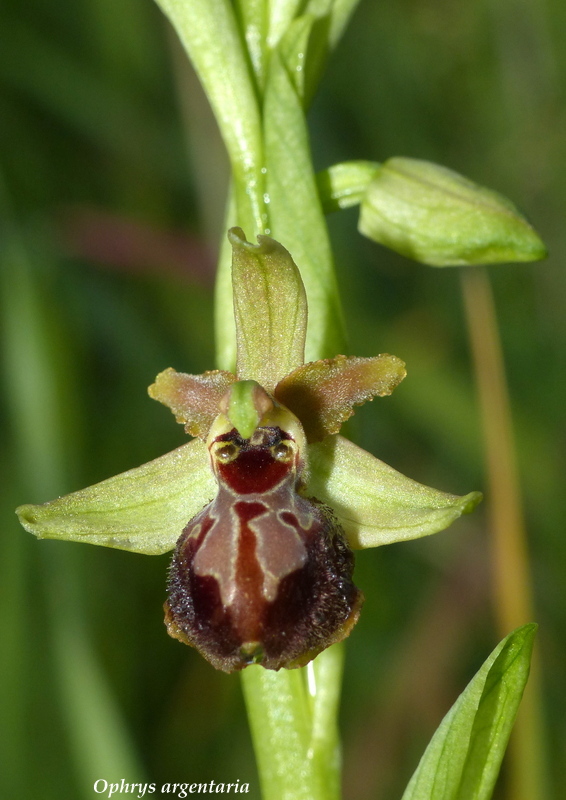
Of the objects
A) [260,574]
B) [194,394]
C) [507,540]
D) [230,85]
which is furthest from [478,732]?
[230,85]

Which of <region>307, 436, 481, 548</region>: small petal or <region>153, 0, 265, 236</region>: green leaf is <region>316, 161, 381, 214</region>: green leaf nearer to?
<region>153, 0, 265, 236</region>: green leaf

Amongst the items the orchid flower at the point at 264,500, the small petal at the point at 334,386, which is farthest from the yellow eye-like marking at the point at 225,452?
the small petal at the point at 334,386

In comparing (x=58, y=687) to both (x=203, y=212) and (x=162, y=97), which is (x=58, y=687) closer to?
(x=203, y=212)

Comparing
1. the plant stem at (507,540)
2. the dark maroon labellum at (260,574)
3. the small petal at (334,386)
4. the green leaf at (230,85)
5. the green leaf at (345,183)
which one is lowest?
the plant stem at (507,540)

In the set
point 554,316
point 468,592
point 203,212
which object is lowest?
point 468,592

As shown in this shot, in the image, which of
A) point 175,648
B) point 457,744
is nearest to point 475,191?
point 457,744

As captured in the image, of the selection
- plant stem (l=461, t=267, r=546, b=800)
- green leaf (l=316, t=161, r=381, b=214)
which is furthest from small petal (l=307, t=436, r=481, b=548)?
plant stem (l=461, t=267, r=546, b=800)

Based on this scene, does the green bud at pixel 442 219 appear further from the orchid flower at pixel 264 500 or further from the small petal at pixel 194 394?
the small petal at pixel 194 394
